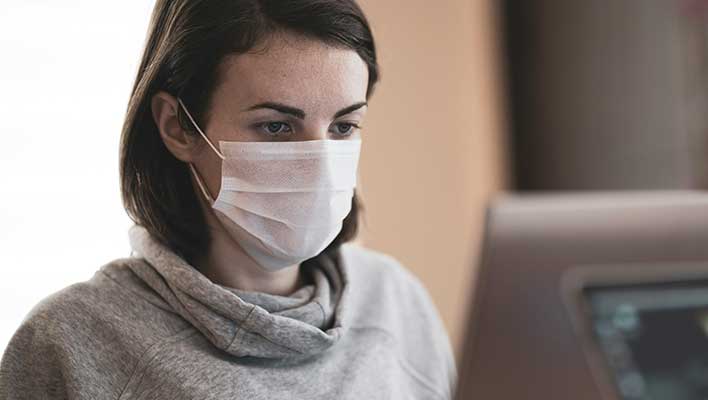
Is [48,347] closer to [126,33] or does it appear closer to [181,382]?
[181,382]

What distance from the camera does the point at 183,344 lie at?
1.02m

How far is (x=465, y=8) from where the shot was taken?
3467mm

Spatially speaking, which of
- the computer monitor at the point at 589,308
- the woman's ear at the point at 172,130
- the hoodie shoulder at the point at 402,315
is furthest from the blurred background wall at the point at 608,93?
the computer monitor at the point at 589,308

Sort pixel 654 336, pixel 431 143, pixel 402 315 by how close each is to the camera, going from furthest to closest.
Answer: pixel 431 143, pixel 402 315, pixel 654 336

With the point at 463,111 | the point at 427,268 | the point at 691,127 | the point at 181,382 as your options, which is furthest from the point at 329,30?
the point at 691,127

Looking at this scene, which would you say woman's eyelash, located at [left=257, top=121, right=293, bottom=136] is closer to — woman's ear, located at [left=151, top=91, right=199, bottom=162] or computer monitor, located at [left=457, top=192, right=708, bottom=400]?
woman's ear, located at [left=151, top=91, right=199, bottom=162]

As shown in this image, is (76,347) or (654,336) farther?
(76,347)

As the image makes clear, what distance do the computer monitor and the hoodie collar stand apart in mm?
579

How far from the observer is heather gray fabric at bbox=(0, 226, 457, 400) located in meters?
0.99

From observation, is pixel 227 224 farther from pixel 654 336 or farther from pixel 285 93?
pixel 654 336

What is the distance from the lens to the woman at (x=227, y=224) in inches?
39.3

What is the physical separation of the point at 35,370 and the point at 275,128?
384 mm

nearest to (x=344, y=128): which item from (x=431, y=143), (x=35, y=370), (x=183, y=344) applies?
(x=183, y=344)

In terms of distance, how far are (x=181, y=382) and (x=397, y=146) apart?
4.69 feet
